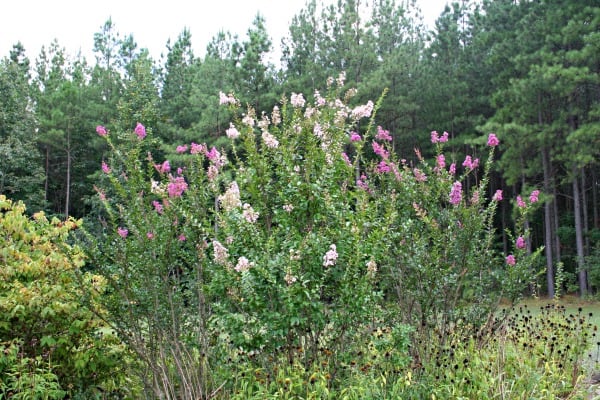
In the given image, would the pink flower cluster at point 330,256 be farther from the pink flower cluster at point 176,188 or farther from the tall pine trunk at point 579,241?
the tall pine trunk at point 579,241

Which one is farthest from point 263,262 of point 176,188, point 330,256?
point 176,188

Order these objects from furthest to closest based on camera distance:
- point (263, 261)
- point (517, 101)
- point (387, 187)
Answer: point (517, 101) < point (387, 187) < point (263, 261)

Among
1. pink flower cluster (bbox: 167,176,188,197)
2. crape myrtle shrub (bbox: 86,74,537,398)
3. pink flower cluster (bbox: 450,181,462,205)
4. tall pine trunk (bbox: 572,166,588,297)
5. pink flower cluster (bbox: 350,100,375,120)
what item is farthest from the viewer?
tall pine trunk (bbox: 572,166,588,297)

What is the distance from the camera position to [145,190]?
4.13 meters

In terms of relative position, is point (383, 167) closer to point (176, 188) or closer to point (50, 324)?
point (176, 188)

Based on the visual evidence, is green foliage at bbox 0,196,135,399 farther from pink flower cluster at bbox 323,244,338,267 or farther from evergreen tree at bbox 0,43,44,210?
evergreen tree at bbox 0,43,44,210

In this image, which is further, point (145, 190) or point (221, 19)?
point (221, 19)

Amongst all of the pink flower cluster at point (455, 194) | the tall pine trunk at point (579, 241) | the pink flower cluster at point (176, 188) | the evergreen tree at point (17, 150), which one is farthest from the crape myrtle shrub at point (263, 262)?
the evergreen tree at point (17, 150)

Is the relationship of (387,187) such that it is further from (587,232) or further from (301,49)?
(301,49)

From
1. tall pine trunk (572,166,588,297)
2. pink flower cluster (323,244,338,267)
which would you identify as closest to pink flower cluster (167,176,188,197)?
pink flower cluster (323,244,338,267)

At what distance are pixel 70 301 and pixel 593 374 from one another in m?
4.34

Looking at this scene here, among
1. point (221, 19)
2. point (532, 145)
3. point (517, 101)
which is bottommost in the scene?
point (532, 145)

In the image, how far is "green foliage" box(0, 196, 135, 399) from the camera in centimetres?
354

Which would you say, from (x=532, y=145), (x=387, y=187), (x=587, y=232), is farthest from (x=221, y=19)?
(x=387, y=187)
